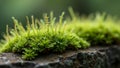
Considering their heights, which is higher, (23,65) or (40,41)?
(40,41)

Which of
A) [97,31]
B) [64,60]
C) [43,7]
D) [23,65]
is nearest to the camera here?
[23,65]

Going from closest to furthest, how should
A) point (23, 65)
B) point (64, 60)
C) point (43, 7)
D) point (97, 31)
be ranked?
1. point (23, 65)
2. point (64, 60)
3. point (97, 31)
4. point (43, 7)

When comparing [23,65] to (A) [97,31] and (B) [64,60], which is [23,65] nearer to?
(B) [64,60]

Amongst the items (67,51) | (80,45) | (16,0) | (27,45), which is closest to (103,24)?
(80,45)

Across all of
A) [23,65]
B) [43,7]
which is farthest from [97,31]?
[43,7]

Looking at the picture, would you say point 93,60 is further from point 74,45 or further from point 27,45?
point 27,45

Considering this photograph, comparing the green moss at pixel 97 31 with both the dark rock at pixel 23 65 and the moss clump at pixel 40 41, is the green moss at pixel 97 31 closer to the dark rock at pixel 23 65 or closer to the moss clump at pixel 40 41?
the moss clump at pixel 40 41

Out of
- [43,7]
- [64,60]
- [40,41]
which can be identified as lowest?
[64,60]

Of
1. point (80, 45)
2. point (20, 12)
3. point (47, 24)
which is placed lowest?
point (80, 45)

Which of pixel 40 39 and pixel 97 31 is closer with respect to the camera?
pixel 40 39
